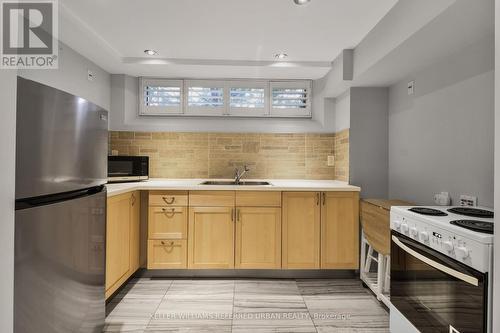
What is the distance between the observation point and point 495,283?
39.7 inches

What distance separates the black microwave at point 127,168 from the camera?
2.69 meters

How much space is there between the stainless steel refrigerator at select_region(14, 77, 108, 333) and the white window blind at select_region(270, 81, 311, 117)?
6.97ft

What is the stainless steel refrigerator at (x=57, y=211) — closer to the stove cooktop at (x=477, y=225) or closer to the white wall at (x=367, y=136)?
the stove cooktop at (x=477, y=225)

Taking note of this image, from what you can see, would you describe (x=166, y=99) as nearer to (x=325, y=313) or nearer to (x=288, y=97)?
(x=288, y=97)

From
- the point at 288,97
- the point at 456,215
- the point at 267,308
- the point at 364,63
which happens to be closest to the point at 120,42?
the point at 288,97

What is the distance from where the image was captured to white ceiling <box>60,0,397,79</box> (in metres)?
1.88

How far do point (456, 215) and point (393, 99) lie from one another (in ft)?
5.08

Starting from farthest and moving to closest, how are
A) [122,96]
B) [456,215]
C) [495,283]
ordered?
[122,96] → [456,215] → [495,283]

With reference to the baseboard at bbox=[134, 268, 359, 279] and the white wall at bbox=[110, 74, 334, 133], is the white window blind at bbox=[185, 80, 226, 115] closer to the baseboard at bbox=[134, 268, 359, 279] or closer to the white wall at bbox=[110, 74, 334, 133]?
the white wall at bbox=[110, 74, 334, 133]

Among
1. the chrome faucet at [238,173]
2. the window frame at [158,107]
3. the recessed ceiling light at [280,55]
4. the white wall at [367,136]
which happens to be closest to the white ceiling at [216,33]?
the recessed ceiling light at [280,55]

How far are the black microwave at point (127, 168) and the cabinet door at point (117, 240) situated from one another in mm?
409

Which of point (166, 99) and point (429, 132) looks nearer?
point (429, 132)

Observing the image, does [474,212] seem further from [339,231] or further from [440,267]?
[339,231]

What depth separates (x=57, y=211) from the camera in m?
1.18
